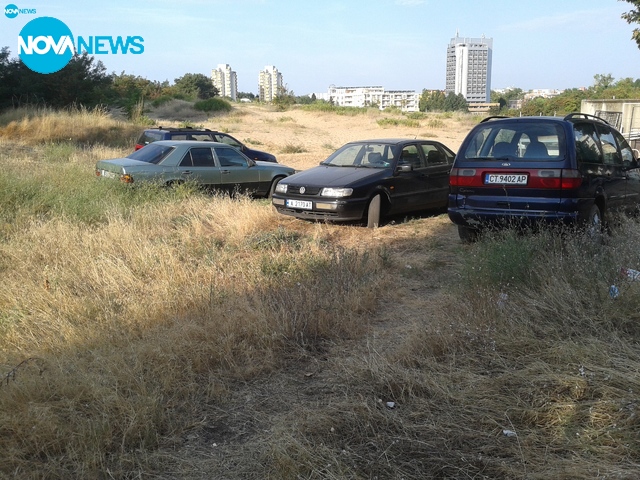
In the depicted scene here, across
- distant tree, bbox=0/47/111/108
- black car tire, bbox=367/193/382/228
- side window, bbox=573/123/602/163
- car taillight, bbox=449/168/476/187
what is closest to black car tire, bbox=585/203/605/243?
side window, bbox=573/123/602/163

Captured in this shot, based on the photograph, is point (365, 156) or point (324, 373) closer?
point (324, 373)

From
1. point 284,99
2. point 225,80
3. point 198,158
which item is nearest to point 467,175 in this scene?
point 198,158

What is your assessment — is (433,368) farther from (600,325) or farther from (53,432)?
(53,432)

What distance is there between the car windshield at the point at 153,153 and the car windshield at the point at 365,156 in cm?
337

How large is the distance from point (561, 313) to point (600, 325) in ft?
0.90

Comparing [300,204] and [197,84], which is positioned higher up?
A: [197,84]

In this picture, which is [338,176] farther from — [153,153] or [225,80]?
[225,80]

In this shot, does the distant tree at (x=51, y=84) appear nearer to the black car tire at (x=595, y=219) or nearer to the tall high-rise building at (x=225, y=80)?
the black car tire at (x=595, y=219)

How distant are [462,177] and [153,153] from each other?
675 centimetres

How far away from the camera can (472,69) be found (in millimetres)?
142375

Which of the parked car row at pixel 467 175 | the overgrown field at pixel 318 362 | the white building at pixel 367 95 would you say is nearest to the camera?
the overgrown field at pixel 318 362

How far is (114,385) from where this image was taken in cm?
369

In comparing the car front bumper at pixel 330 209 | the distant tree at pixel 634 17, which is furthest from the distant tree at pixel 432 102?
the car front bumper at pixel 330 209

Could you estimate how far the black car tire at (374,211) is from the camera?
9.31 m
